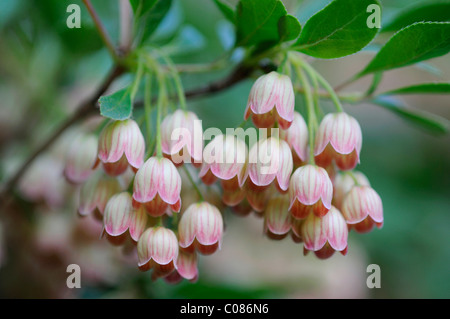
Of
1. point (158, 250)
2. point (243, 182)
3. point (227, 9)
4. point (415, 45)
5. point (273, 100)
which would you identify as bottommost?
point (158, 250)

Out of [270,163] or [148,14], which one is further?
[148,14]

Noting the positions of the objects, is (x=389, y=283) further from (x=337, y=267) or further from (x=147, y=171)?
(x=147, y=171)

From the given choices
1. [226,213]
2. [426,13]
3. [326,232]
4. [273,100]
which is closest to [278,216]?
[326,232]

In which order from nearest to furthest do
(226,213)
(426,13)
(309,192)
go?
(309,192) → (426,13) → (226,213)

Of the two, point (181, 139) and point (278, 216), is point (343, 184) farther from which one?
point (181, 139)

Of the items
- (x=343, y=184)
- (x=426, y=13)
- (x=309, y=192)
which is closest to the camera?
(x=309, y=192)

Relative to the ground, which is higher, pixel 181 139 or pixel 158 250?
pixel 181 139

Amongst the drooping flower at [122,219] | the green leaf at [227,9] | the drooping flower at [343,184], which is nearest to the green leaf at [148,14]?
the green leaf at [227,9]
